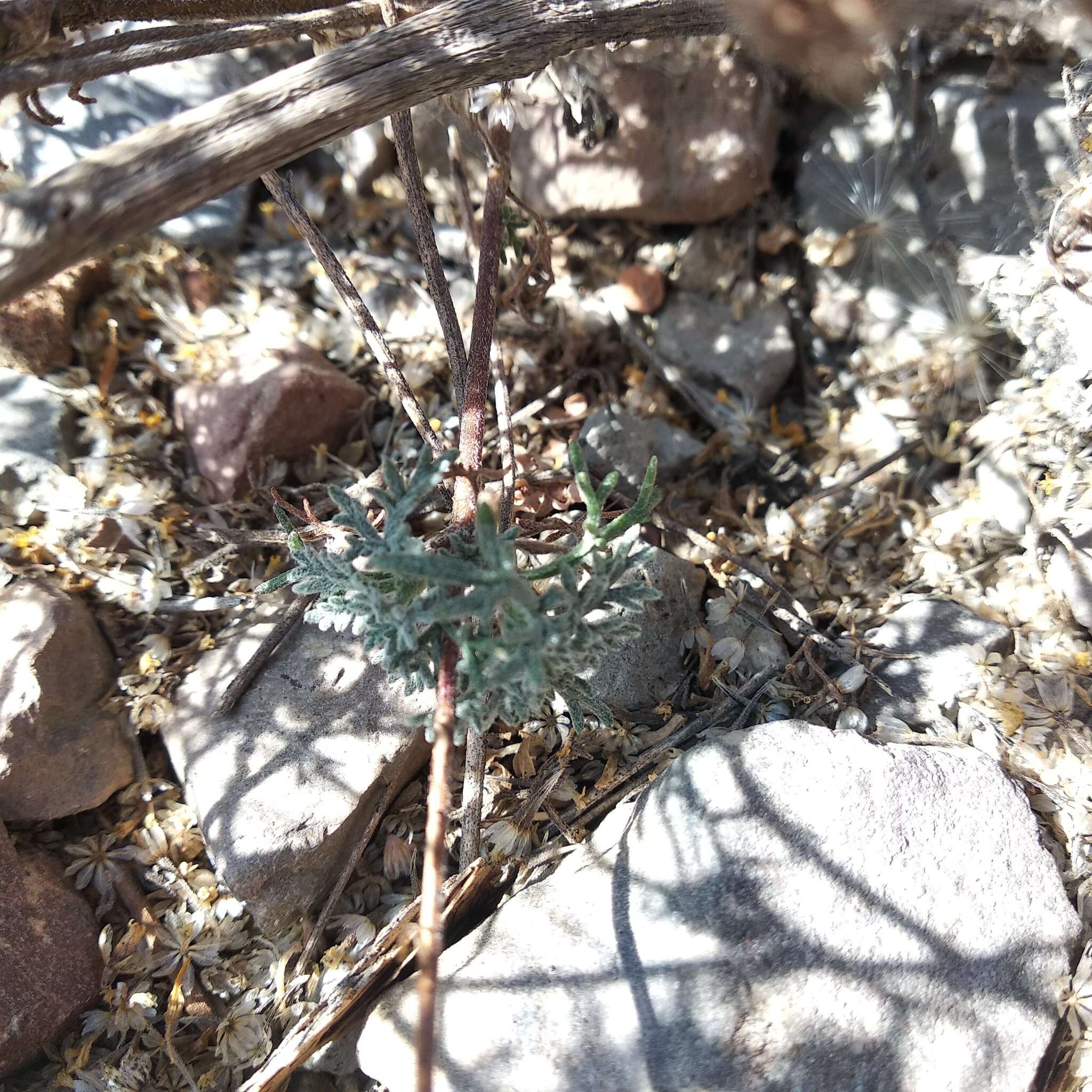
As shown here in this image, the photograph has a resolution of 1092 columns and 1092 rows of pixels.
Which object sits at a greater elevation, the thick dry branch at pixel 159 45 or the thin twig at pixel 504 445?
the thick dry branch at pixel 159 45

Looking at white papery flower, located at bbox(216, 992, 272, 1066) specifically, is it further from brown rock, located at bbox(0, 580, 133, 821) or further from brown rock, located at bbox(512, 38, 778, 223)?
brown rock, located at bbox(512, 38, 778, 223)

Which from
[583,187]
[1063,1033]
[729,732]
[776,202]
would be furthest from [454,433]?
[1063,1033]

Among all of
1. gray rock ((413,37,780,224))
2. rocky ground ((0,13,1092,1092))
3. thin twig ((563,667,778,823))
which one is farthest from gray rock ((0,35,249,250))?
thin twig ((563,667,778,823))

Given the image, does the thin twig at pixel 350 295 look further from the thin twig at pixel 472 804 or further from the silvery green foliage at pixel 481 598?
Answer: the thin twig at pixel 472 804

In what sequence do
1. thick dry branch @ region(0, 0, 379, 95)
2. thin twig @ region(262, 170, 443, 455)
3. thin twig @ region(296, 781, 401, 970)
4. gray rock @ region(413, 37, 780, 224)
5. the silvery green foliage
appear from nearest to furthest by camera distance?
the silvery green foliage < thick dry branch @ region(0, 0, 379, 95) < thin twig @ region(296, 781, 401, 970) < thin twig @ region(262, 170, 443, 455) < gray rock @ region(413, 37, 780, 224)

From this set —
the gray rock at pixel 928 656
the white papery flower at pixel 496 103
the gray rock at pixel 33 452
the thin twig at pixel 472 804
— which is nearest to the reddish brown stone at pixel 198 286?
the gray rock at pixel 33 452

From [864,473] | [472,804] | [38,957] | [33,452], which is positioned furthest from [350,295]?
[38,957]
